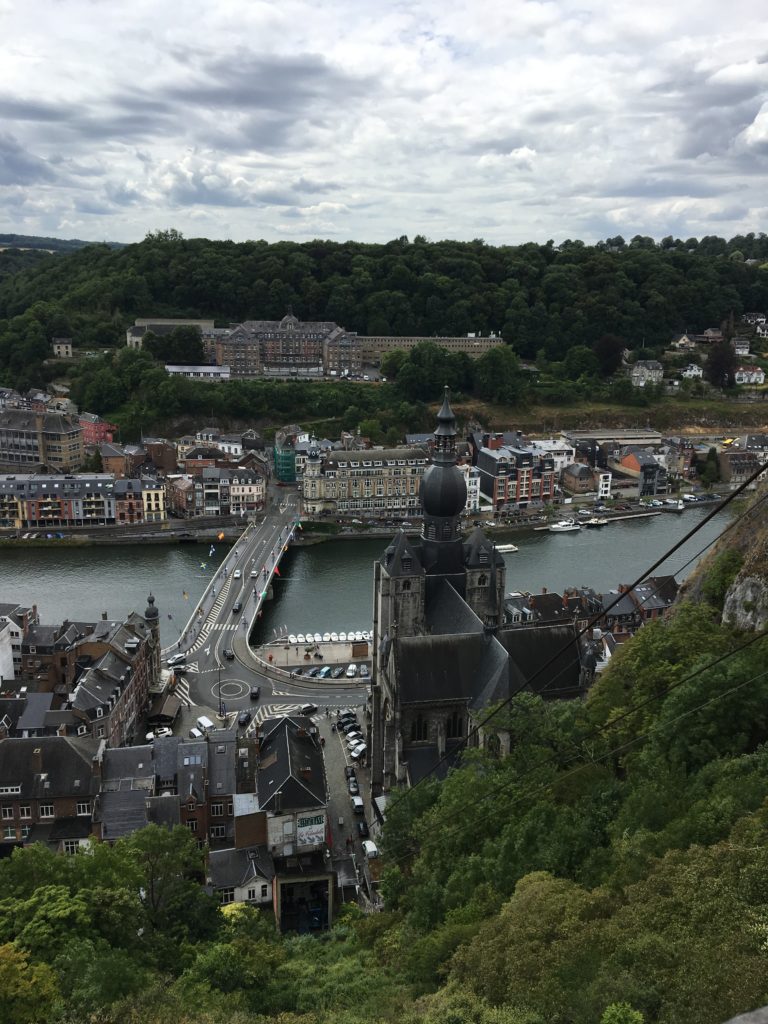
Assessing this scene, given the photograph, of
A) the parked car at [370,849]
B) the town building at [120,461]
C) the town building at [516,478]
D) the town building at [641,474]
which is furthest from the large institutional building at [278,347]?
the parked car at [370,849]

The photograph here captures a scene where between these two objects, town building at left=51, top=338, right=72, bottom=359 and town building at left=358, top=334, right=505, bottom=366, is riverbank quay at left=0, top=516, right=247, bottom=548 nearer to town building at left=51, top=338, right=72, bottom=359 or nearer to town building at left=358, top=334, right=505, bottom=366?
town building at left=51, top=338, right=72, bottom=359

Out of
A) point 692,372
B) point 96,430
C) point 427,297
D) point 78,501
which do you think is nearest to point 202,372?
point 96,430

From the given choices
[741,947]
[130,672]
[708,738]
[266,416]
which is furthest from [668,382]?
[741,947]

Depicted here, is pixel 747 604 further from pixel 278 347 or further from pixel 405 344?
pixel 405 344

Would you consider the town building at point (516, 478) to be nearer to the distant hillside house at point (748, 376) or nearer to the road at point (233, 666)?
the road at point (233, 666)

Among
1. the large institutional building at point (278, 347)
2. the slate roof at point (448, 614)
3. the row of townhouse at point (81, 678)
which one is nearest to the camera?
the slate roof at point (448, 614)

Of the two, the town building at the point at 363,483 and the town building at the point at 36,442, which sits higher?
the town building at the point at 36,442

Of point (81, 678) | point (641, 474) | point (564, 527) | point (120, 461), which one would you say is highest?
point (120, 461)

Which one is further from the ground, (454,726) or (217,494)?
(217,494)
